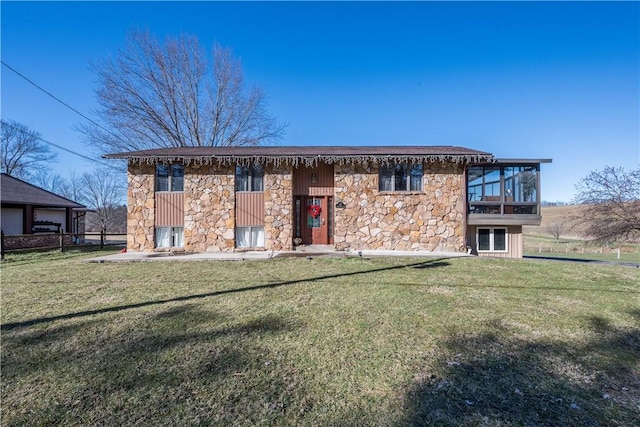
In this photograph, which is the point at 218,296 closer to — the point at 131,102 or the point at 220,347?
the point at 220,347

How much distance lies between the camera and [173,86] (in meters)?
17.9

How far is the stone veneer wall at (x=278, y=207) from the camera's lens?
1069 centimetres

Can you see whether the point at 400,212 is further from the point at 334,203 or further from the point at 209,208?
the point at 209,208

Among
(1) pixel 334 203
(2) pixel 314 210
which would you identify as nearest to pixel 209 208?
(2) pixel 314 210

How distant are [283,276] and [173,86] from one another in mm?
17108

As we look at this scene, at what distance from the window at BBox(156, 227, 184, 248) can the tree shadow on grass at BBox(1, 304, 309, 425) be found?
23.9ft

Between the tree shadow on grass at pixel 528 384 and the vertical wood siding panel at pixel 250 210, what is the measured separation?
8.51m

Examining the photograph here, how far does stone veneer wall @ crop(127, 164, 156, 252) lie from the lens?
10.6m

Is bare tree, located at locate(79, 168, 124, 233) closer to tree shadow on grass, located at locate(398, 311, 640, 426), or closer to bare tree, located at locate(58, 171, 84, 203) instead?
bare tree, located at locate(58, 171, 84, 203)

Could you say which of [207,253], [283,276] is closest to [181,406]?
[283,276]

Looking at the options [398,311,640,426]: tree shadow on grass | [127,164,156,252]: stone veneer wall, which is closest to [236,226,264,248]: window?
[127,164,156,252]: stone veneer wall

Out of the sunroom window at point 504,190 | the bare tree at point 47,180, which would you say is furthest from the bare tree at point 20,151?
the sunroom window at point 504,190

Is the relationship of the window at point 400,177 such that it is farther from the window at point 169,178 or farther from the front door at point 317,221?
the window at point 169,178

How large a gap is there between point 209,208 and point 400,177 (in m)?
7.34
